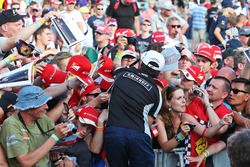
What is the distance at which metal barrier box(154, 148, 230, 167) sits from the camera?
779 cm

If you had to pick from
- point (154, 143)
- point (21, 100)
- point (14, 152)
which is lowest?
point (154, 143)

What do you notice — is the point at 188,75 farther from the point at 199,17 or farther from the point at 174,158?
the point at 199,17

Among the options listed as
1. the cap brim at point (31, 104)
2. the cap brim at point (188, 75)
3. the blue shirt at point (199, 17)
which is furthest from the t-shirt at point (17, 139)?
the blue shirt at point (199, 17)

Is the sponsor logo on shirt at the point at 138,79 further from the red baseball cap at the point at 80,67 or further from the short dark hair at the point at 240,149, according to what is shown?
the short dark hair at the point at 240,149

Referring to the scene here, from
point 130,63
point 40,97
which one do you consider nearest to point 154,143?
point 130,63

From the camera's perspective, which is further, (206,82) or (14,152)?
(206,82)

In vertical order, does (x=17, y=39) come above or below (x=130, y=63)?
above

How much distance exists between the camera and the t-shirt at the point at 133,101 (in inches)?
289

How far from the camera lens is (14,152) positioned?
6492mm

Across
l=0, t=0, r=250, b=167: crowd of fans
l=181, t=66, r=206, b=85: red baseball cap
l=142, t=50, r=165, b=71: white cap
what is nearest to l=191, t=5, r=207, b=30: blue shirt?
l=0, t=0, r=250, b=167: crowd of fans

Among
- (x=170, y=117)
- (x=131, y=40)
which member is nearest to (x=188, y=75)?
(x=170, y=117)

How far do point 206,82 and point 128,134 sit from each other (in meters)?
1.98

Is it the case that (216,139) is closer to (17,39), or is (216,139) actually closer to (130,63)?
(130,63)

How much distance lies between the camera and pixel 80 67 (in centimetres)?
739
